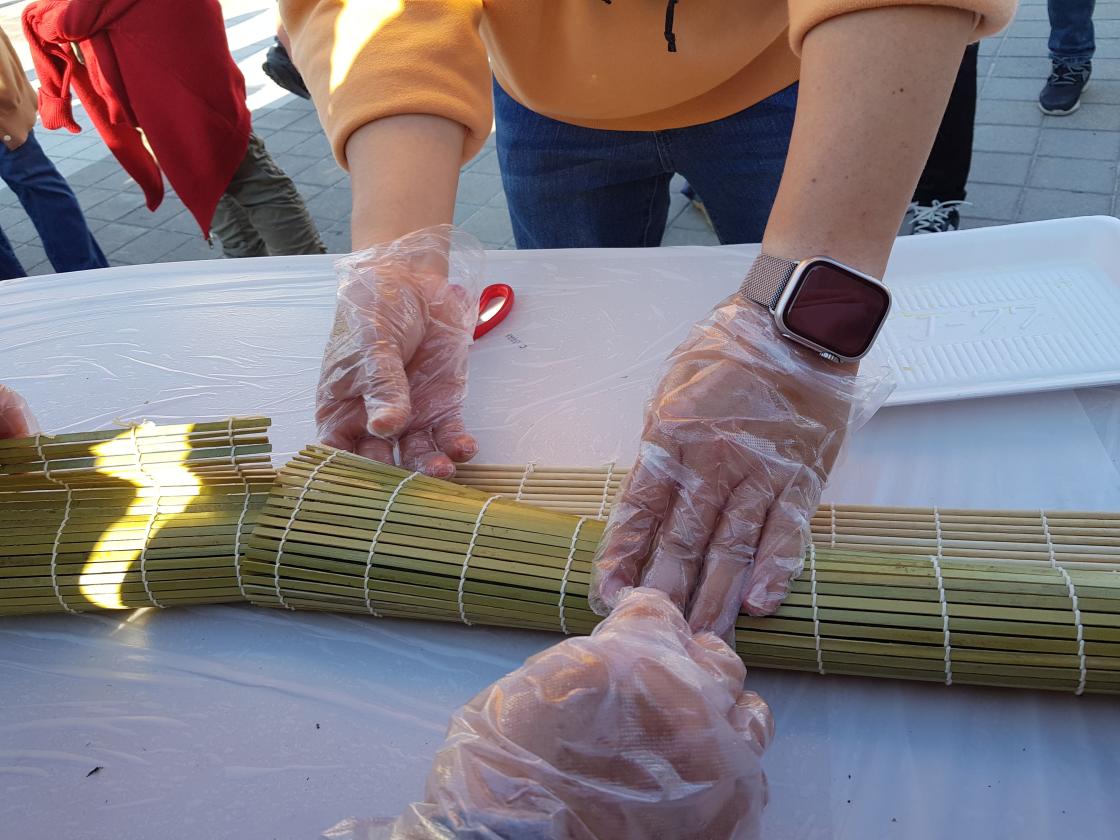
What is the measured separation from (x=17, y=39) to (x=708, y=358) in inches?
302

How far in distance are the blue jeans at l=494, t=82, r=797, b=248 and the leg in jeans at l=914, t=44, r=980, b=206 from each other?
162cm

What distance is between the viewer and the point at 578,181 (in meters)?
1.90

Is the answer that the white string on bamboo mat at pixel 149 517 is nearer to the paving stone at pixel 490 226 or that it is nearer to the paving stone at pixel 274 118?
the paving stone at pixel 490 226

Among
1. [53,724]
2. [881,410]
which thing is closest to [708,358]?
[881,410]

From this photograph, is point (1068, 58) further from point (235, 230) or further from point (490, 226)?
point (235, 230)

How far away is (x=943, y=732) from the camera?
980 mm

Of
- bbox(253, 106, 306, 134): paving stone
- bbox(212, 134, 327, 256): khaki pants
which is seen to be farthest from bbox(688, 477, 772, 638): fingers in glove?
bbox(253, 106, 306, 134): paving stone

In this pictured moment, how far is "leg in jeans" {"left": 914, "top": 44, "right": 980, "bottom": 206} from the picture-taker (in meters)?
3.13

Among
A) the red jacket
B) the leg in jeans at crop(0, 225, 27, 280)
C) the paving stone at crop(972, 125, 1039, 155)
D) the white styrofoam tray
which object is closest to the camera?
the white styrofoam tray

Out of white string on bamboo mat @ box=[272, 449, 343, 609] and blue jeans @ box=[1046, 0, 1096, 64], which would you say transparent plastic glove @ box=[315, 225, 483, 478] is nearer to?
white string on bamboo mat @ box=[272, 449, 343, 609]

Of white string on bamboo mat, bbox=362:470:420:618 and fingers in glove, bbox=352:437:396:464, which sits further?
fingers in glove, bbox=352:437:396:464

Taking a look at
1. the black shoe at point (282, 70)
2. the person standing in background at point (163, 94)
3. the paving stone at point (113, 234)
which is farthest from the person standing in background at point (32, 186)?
the black shoe at point (282, 70)

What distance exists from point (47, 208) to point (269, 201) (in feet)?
3.33

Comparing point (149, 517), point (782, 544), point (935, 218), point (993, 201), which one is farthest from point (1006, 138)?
point (149, 517)
